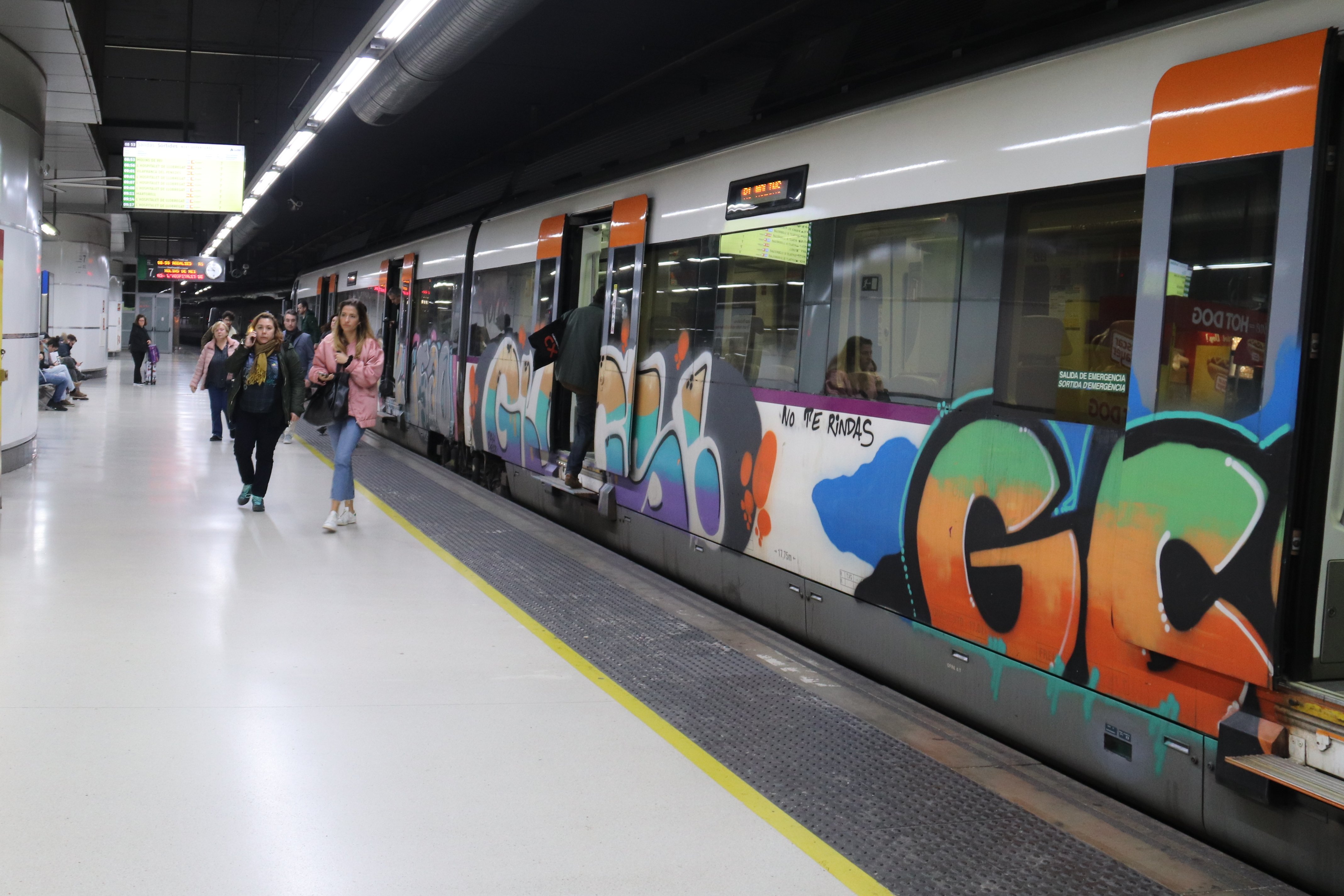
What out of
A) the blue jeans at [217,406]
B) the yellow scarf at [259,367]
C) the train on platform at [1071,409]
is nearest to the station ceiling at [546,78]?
the train on platform at [1071,409]

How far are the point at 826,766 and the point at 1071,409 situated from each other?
5.13ft

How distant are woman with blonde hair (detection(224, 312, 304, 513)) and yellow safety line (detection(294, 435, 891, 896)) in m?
2.88

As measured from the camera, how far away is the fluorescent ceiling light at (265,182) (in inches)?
584

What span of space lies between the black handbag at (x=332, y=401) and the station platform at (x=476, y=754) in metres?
1.67

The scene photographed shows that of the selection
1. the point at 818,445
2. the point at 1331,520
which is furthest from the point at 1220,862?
the point at 818,445

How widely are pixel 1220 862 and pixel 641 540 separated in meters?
4.67

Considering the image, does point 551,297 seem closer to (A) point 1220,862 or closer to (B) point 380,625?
(B) point 380,625

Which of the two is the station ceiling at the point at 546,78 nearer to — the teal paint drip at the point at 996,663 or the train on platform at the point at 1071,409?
the train on platform at the point at 1071,409

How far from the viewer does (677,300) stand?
712cm

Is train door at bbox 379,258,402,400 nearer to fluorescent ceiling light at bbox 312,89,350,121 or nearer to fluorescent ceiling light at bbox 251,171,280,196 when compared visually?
fluorescent ceiling light at bbox 251,171,280,196

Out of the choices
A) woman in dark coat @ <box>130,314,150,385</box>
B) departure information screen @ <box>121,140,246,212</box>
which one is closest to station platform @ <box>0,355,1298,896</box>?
departure information screen @ <box>121,140,246,212</box>

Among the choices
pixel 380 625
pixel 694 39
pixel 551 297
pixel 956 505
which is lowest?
pixel 380 625

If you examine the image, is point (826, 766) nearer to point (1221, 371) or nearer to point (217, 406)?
point (1221, 371)

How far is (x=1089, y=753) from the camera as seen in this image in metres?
3.88
